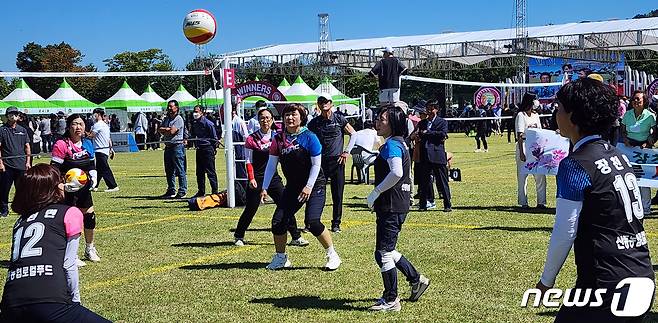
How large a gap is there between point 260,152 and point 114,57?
87674 millimetres

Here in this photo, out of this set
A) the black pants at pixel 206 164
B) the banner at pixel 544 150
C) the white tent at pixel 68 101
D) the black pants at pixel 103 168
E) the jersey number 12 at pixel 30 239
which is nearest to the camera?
the jersey number 12 at pixel 30 239

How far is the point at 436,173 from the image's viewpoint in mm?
13406

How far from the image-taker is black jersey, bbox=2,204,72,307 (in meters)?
4.25

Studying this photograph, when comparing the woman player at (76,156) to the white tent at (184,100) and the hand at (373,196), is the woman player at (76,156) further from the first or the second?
the white tent at (184,100)

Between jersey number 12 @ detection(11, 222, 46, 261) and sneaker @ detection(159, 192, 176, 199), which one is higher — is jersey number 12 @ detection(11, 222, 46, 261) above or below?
above

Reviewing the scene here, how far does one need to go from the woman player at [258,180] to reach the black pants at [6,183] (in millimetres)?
5671

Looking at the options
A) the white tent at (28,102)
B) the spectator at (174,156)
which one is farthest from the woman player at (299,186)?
the white tent at (28,102)

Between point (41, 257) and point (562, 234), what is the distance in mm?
2841

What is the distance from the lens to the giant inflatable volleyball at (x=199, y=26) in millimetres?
14078

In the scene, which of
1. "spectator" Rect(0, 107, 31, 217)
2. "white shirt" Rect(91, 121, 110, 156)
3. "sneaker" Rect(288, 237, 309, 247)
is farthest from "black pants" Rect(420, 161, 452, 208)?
"white shirt" Rect(91, 121, 110, 156)

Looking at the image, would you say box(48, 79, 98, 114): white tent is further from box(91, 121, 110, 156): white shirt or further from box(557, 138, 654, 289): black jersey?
box(557, 138, 654, 289): black jersey

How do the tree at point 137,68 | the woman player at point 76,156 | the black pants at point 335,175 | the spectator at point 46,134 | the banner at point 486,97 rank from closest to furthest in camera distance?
the woman player at point 76,156 < the black pants at point 335,175 < the spectator at point 46,134 < the banner at point 486,97 < the tree at point 137,68

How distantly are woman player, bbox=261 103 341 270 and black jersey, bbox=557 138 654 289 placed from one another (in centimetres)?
509

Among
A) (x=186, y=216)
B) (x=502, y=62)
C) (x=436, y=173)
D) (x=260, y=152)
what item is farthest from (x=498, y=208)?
(x=502, y=62)
